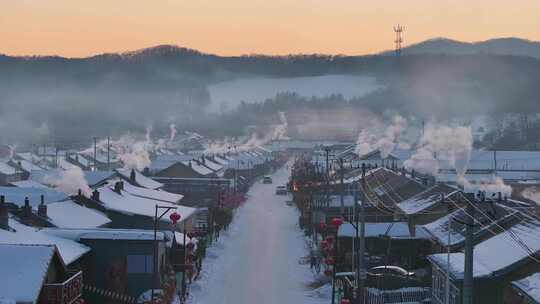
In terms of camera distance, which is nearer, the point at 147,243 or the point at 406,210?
the point at 147,243

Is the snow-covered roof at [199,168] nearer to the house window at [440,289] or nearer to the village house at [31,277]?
the house window at [440,289]

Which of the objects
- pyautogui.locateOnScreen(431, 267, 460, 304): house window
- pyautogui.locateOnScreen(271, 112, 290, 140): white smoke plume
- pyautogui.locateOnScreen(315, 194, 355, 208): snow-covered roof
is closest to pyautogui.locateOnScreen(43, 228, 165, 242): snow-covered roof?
pyautogui.locateOnScreen(431, 267, 460, 304): house window

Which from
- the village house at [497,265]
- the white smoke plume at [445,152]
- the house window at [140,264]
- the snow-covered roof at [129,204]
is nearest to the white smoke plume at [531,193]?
the white smoke plume at [445,152]

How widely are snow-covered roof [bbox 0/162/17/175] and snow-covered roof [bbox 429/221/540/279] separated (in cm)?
4637

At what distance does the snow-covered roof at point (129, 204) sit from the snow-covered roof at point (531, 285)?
2011cm

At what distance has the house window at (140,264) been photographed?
85.5 feet

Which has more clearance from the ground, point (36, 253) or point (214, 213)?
point (36, 253)

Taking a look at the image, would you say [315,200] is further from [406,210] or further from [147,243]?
[147,243]

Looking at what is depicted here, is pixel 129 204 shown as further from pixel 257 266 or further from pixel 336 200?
pixel 336 200

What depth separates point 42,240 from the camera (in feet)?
78.0

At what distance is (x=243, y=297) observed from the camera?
2636 centimetres

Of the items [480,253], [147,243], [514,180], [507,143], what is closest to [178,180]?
[514,180]

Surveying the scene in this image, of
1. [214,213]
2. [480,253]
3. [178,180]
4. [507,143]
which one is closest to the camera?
[480,253]

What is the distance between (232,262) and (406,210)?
26.5 feet
